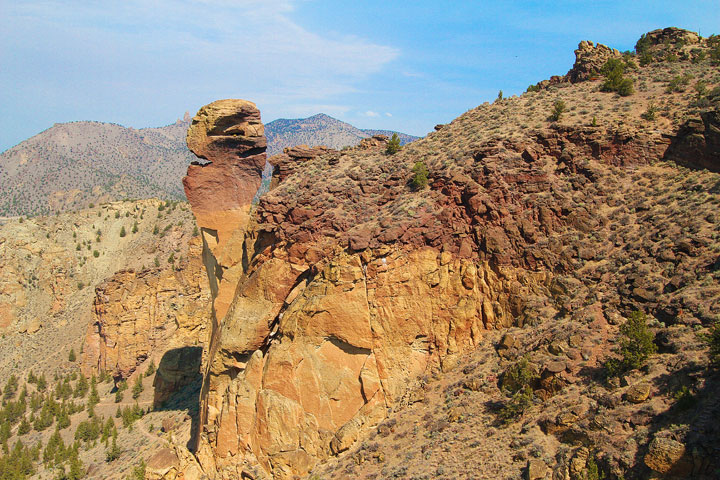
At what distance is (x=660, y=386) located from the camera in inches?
629

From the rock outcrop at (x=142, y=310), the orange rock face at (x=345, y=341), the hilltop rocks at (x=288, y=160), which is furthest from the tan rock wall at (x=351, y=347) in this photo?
the rock outcrop at (x=142, y=310)

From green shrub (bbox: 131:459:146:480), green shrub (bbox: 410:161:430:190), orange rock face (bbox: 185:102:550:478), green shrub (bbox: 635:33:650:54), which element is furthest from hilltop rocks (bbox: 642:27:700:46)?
green shrub (bbox: 131:459:146:480)

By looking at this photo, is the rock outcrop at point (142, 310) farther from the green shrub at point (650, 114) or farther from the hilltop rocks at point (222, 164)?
the green shrub at point (650, 114)

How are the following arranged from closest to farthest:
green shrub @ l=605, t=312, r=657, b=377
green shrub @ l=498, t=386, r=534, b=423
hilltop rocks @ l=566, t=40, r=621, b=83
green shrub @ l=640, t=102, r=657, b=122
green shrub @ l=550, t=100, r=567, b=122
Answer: green shrub @ l=605, t=312, r=657, b=377
green shrub @ l=498, t=386, r=534, b=423
green shrub @ l=640, t=102, r=657, b=122
green shrub @ l=550, t=100, r=567, b=122
hilltop rocks @ l=566, t=40, r=621, b=83

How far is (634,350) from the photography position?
17500 mm

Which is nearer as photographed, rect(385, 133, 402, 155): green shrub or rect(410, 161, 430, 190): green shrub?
rect(410, 161, 430, 190): green shrub

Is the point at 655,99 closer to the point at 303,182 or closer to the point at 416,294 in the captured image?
the point at 416,294

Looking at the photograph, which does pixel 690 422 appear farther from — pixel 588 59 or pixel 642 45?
pixel 642 45

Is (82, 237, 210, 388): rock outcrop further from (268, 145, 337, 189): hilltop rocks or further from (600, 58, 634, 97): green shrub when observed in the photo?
(600, 58, 634, 97): green shrub

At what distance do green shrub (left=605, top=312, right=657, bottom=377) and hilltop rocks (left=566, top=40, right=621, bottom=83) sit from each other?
2377 centimetres

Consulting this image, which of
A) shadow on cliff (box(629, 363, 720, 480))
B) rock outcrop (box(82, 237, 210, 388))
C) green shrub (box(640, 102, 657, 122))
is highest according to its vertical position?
green shrub (box(640, 102, 657, 122))

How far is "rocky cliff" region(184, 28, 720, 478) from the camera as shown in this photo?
73.5ft

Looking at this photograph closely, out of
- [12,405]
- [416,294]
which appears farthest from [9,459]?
[416,294]

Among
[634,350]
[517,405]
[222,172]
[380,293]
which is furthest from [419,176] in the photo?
[634,350]
